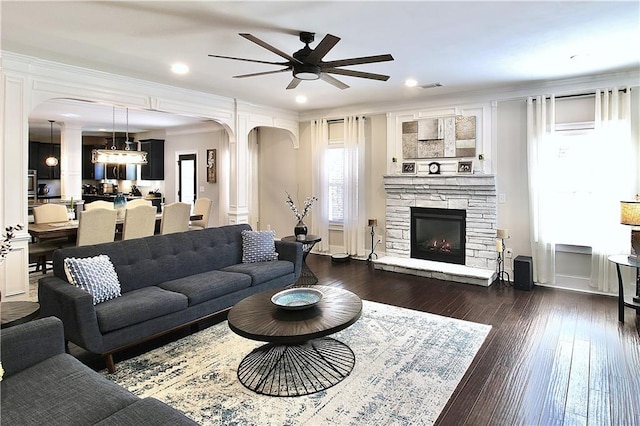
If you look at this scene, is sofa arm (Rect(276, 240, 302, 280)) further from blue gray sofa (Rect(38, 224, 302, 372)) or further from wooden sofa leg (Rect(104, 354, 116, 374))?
wooden sofa leg (Rect(104, 354, 116, 374))

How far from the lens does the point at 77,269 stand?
3.12 meters

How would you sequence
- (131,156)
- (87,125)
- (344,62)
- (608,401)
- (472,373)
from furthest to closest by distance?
(87,125) → (131,156) → (344,62) → (472,373) → (608,401)

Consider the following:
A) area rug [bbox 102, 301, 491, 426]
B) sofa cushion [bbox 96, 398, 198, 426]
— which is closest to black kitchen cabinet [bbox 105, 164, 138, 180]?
area rug [bbox 102, 301, 491, 426]

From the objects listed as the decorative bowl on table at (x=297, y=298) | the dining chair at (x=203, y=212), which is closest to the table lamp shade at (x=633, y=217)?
the decorative bowl on table at (x=297, y=298)

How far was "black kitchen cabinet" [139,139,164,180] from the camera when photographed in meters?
9.92

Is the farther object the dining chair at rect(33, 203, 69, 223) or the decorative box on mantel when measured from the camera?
the dining chair at rect(33, 203, 69, 223)

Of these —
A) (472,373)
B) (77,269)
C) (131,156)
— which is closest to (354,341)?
(472,373)

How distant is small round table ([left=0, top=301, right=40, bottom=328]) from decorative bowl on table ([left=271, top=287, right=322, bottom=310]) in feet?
5.74

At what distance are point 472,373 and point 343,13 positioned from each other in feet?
9.74

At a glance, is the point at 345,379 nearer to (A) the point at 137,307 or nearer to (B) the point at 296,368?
(B) the point at 296,368

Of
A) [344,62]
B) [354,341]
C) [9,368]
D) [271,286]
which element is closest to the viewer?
[9,368]

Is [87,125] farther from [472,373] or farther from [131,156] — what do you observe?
[472,373]

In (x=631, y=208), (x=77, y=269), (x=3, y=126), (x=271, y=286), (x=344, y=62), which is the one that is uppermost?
(x=344, y=62)

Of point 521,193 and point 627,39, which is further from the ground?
point 627,39
